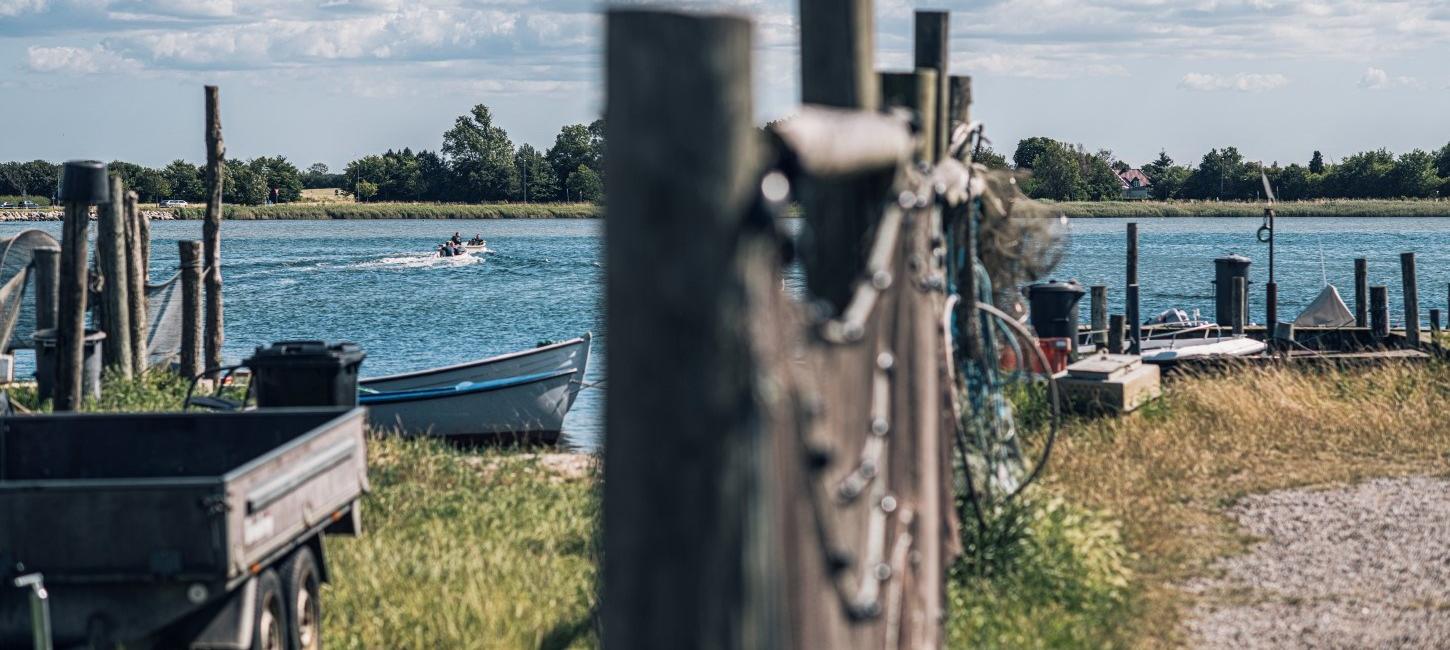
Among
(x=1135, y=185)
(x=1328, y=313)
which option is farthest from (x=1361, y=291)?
(x=1135, y=185)

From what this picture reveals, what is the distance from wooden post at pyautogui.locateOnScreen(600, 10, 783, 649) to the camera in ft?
9.24

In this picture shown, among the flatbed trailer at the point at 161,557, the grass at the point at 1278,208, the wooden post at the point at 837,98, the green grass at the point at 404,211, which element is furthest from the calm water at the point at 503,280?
the green grass at the point at 404,211

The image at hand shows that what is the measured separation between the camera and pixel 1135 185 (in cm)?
18662

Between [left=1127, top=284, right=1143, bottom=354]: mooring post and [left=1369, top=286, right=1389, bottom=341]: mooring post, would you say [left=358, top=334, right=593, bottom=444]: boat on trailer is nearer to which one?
[left=1127, top=284, right=1143, bottom=354]: mooring post

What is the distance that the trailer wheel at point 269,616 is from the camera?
719 cm

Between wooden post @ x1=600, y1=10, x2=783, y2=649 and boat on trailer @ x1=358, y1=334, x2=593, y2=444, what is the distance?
16472 millimetres

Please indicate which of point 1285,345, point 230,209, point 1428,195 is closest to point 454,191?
point 230,209

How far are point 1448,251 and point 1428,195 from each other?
56.2m

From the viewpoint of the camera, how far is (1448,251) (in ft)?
312

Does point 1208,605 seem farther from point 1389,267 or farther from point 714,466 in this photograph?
point 1389,267

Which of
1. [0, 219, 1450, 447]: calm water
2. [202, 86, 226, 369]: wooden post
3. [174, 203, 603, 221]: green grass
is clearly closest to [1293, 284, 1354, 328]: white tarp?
[0, 219, 1450, 447]: calm water

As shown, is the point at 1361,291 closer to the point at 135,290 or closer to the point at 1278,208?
the point at 135,290

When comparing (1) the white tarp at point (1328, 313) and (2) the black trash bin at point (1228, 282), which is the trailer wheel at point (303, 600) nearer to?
(2) the black trash bin at point (1228, 282)

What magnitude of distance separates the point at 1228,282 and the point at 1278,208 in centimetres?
12208
